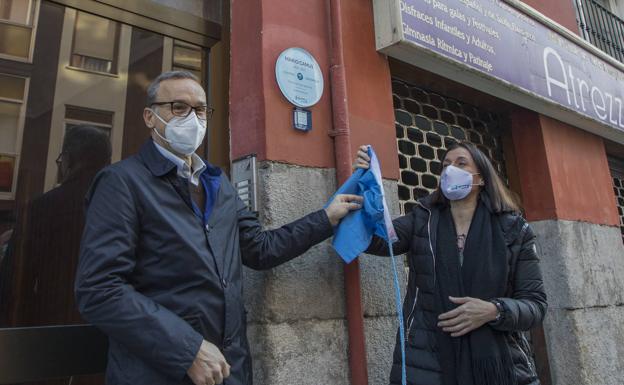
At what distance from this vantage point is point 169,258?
72.4 inches

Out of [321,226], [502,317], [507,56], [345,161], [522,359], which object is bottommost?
[522,359]

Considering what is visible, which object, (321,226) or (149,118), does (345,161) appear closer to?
(321,226)

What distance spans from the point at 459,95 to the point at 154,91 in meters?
3.35

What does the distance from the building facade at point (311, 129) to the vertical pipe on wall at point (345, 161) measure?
0.01 meters

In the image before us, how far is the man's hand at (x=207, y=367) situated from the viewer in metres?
1.66

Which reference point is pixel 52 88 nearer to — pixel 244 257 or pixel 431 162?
pixel 244 257

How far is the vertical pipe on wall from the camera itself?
2.77 meters

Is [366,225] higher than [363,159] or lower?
lower

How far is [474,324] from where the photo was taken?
7.20 ft

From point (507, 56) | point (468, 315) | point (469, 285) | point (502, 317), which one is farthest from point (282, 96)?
point (507, 56)

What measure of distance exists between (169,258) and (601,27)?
768 cm

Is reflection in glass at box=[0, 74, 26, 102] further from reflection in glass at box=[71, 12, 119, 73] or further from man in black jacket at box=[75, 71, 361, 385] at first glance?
man in black jacket at box=[75, 71, 361, 385]

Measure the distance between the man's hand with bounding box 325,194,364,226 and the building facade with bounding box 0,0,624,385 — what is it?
0.31 m

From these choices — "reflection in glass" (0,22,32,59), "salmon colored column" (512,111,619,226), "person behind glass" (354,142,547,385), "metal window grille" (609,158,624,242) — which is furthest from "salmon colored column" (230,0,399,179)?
"metal window grille" (609,158,624,242)
